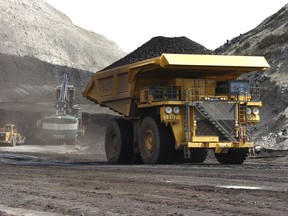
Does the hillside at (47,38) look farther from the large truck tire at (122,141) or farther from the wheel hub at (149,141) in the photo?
the wheel hub at (149,141)

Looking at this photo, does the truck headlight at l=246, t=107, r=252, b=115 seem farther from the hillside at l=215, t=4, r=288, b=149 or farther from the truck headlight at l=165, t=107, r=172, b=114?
the hillside at l=215, t=4, r=288, b=149

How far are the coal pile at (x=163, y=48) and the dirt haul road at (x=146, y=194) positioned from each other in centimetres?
613

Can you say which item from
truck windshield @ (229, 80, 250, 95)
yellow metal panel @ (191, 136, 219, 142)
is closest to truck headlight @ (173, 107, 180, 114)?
yellow metal panel @ (191, 136, 219, 142)

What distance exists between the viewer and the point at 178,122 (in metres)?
17.9

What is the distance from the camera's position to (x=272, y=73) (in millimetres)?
32875

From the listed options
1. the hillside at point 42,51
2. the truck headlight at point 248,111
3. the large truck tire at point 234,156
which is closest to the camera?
the truck headlight at point 248,111

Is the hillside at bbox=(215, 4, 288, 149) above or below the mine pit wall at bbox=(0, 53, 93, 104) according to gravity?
below

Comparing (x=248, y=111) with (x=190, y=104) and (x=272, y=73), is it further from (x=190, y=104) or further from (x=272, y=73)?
(x=272, y=73)

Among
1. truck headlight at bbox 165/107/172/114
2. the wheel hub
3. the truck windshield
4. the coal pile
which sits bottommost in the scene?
the wheel hub

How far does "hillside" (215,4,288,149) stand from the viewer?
2708cm

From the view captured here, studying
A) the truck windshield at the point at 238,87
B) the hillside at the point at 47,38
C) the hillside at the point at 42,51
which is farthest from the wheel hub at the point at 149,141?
the hillside at the point at 47,38

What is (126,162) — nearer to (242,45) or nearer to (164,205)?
(164,205)

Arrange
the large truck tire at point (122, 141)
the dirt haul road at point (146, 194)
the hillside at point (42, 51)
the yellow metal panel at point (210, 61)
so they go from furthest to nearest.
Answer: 1. the hillside at point (42, 51)
2. the large truck tire at point (122, 141)
3. the yellow metal panel at point (210, 61)
4. the dirt haul road at point (146, 194)

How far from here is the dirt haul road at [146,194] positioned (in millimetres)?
7809
